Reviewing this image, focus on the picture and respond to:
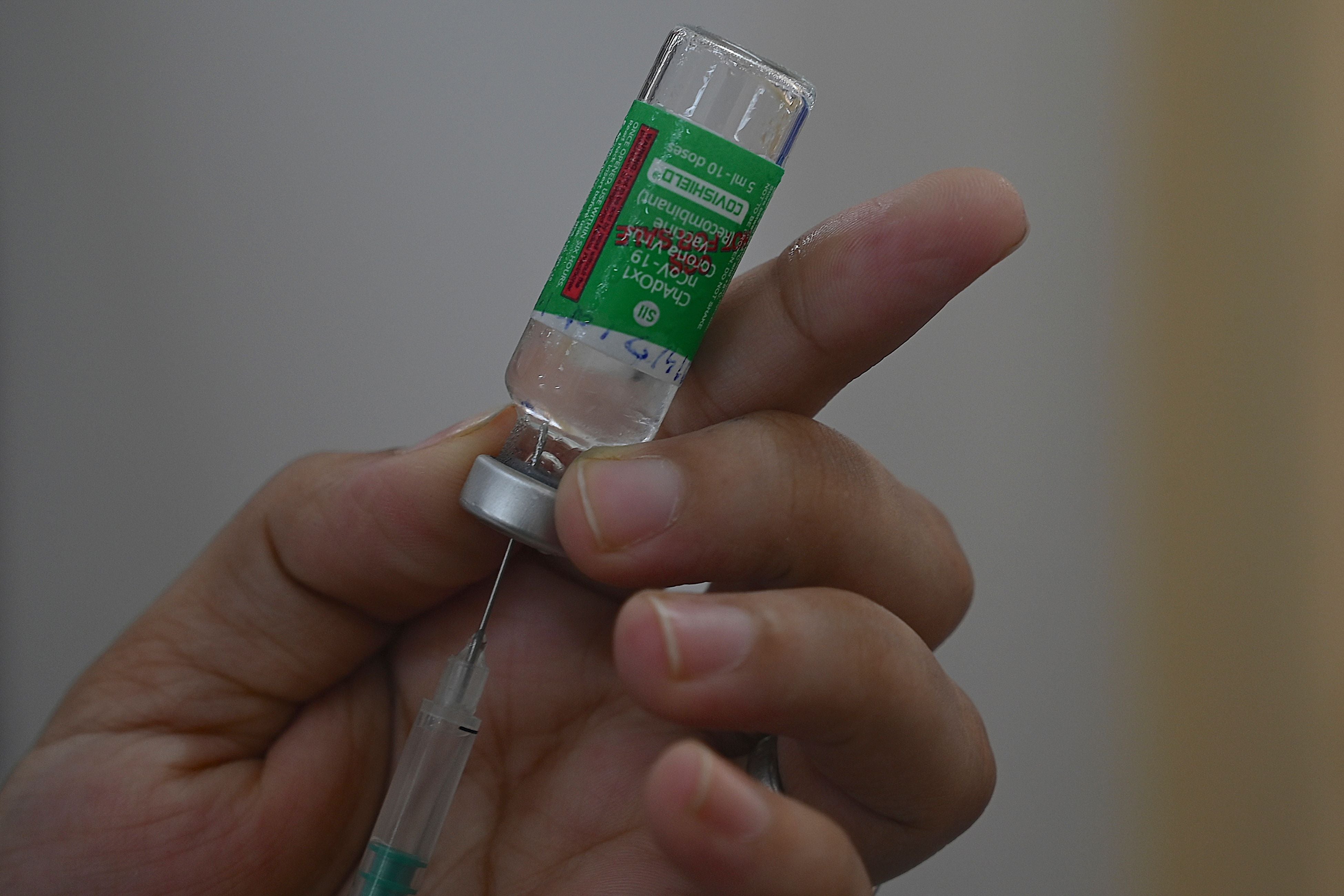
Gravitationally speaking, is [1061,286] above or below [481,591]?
Result: above

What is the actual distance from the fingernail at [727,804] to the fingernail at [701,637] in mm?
66

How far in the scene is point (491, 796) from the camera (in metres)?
0.92

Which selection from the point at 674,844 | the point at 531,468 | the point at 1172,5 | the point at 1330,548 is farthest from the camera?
the point at 1172,5

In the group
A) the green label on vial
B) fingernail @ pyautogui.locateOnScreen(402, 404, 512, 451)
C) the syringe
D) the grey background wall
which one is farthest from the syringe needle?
the grey background wall

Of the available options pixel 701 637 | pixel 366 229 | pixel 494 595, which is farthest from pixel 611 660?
pixel 366 229

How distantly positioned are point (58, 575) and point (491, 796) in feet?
3.24

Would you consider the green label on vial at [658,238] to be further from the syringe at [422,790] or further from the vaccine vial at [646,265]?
the syringe at [422,790]

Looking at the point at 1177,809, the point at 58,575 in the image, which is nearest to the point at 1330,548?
the point at 1177,809

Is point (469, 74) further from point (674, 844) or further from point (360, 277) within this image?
point (674, 844)

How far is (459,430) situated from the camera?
2.80ft

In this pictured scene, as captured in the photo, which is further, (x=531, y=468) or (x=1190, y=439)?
(x=1190, y=439)

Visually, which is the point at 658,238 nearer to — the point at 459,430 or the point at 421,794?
the point at 459,430

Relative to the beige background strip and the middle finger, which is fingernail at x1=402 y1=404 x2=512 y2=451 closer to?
the middle finger

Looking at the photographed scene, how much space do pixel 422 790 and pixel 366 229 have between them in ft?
3.19
